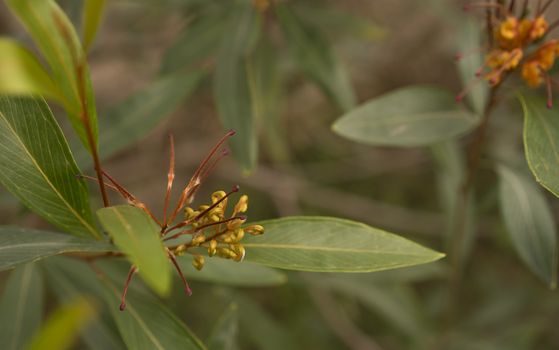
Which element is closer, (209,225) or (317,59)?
(209,225)

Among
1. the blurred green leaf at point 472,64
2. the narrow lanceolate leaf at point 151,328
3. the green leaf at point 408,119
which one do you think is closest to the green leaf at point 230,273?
the narrow lanceolate leaf at point 151,328

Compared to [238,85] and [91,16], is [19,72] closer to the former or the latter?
[91,16]

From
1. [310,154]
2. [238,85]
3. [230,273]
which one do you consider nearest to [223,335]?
[230,273]

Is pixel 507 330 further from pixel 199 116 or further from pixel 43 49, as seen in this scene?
pixel 43 49

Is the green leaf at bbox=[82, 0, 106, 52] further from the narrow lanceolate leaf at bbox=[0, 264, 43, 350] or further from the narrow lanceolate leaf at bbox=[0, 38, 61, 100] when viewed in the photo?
the narrow lanceolate leaf at bbox=[0, 264, 43, 350]

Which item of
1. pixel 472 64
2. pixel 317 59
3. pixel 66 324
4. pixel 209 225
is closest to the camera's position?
pixel 66 324

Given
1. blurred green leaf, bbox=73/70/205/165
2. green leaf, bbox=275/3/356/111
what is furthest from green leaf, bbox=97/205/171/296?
green leaf, bbox=275/3/356/111

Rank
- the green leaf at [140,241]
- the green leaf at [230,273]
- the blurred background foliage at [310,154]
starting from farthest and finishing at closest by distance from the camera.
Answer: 1. the blurred background foliage at [310,154]
2. the green leaf at [230,273]
3. the green leaf at [140,241]

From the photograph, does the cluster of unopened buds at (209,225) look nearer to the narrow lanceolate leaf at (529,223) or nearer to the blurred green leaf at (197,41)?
the narrow lanceolate leaf at (529,223)
